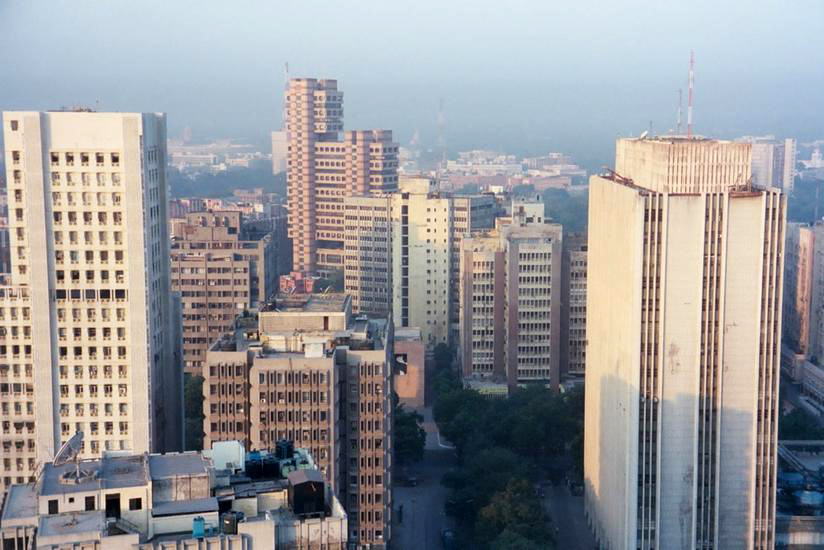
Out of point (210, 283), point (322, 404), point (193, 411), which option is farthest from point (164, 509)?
point (210, 283)

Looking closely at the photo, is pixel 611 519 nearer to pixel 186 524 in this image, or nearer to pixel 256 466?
pixel 256 466

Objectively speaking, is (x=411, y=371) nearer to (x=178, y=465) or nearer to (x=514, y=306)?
(x=514, y=306)

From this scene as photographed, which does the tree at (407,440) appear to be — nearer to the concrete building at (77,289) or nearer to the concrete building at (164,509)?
the concrete building at (77,289)

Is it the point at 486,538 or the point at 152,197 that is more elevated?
the point at 152,197

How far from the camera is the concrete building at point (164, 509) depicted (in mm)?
13758

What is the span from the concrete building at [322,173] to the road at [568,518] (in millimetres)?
39749

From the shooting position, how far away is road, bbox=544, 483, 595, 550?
3369 centimetres

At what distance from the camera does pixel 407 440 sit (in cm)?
4050

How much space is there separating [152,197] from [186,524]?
14887 mm

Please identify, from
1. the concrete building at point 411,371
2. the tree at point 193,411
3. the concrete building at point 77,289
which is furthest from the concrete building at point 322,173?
the concrete building at point 77,289

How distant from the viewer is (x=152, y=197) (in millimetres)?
28141

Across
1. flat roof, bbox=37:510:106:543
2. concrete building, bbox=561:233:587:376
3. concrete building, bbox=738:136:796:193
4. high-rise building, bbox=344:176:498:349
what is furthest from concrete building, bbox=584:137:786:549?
concrete building, bbox=738:136:796:193

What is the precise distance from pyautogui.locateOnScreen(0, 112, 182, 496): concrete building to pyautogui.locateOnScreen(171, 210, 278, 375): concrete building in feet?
68.6

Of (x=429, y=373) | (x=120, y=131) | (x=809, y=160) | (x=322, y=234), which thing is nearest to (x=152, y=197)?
(x=120, y=131)
